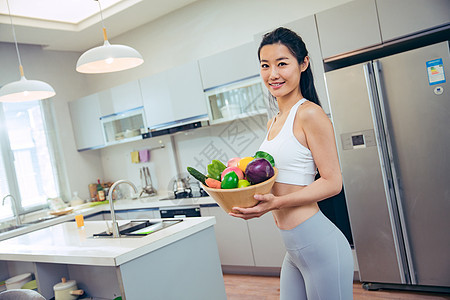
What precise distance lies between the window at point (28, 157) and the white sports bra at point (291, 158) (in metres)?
4.03

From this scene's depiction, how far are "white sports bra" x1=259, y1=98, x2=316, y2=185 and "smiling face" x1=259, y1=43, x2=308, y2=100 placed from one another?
0.08 m

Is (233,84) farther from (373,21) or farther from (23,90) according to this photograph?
(23,90)

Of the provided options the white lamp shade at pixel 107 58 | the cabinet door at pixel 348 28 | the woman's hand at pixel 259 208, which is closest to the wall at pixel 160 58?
the cabinet door at pixel 348 28

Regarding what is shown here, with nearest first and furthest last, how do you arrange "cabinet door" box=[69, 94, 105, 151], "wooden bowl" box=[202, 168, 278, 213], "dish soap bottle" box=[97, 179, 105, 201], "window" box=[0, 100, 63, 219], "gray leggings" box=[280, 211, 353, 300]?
"wooden bowl" box=[202, 168, 278, 213] < "gray leggings" box=[280, 211, 353, 300] < "window" box=[0, 100, 63, 219] < "cabinet door" box=[69, 94, 105, 151] < "dish soap bottle" box=[97, 179, 105, 201]

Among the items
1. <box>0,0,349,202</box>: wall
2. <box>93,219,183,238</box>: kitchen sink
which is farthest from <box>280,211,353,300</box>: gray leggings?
<box>0,0,349,202</box>: wall

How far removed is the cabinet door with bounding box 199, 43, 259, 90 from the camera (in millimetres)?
3379

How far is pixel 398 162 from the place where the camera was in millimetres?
2639

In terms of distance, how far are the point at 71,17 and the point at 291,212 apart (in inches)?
151

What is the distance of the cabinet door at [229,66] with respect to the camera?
3.38 meters

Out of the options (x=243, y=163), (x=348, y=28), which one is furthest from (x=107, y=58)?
(x=348, y=28)

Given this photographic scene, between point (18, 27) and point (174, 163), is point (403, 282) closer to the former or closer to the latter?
point (174, 163)

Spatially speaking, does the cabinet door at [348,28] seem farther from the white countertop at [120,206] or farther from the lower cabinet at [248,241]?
the white countertop at [120,206]

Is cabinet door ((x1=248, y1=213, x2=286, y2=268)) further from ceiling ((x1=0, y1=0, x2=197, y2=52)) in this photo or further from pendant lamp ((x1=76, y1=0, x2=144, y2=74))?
ceiling ((x1=0, y1=0, x2=197, y2=52))

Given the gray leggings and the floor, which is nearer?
the gray leggings
